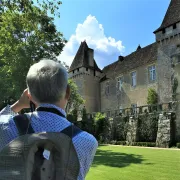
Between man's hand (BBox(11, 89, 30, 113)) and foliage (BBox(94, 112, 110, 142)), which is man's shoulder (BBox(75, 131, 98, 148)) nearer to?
man's hand (BBox(11, 89, 30, 113))

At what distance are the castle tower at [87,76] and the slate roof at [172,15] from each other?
46.7ft

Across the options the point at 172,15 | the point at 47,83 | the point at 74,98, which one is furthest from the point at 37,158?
the point at 74,98

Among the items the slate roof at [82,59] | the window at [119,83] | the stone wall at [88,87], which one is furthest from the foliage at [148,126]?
the slate roof at [82,59]

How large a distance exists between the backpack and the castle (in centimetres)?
2187

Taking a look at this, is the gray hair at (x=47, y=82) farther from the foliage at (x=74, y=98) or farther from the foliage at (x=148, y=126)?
the foliage at (x=74, y=98)

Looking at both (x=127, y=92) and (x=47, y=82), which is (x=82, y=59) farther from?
(x=47, y=82)

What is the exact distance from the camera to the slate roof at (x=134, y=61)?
32719mm

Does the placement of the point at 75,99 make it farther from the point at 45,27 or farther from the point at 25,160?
the point at 25,160

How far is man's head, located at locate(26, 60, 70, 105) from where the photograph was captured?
1515 mm

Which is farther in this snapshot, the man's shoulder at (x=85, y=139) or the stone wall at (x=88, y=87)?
the stone wall at (x=88, y=87)

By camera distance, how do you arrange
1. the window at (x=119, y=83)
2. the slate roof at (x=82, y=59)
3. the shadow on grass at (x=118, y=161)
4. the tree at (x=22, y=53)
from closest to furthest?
the shadow on grass at (x=118, y=161)
the tree at (x=22, y=53)
the window at (x=119, y=83)
the slate roof at (x=82, y=59)

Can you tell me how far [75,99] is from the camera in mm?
31891

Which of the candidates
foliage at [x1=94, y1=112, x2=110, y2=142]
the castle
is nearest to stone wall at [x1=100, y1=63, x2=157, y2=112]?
the castle

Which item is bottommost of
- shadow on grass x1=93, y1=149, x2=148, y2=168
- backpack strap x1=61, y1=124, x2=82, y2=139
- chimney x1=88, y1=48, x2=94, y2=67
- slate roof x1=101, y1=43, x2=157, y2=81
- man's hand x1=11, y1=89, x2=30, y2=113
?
shadow on grass x1=93, y1=149, x2=148, y2=168
